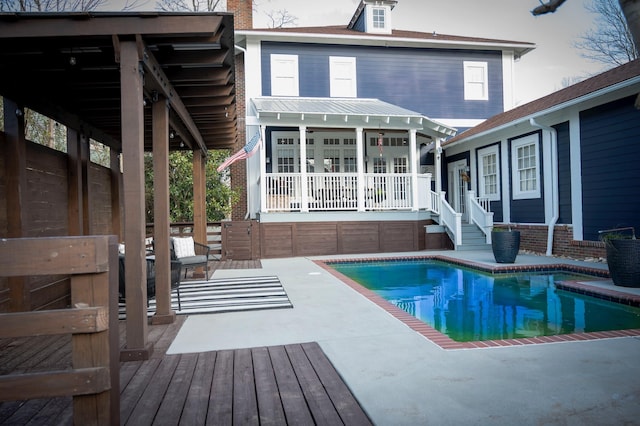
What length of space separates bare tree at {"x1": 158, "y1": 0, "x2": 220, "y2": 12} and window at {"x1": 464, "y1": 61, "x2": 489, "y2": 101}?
9.94 metres

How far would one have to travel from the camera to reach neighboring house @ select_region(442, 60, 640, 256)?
28.0 ft

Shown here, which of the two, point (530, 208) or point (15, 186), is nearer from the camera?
point (15, 186)

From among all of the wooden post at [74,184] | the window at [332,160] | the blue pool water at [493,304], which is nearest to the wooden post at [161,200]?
the wooden post at [74,184]

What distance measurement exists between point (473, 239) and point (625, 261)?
20.1ft

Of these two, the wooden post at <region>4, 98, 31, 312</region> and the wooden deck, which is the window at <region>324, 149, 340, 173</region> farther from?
the wooden deck

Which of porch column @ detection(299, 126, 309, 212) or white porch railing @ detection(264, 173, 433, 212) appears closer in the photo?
porch column @ detection(299, 126, 309, 212)

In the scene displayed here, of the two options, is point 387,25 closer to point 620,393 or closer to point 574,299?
point 574,299

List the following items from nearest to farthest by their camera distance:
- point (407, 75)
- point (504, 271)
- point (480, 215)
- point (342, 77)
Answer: point (504, 271) → point (480, 215) → point (342, 77) → point (407, 75)

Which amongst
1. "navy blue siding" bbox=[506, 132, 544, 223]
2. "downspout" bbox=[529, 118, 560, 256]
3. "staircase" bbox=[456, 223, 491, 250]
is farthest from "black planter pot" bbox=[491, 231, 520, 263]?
"staircase" bbox=[456, 223, 491, 250]

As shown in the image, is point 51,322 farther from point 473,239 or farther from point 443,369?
point 473,239

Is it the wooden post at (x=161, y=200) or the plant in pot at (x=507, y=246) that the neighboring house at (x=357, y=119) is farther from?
the wooden post at (x=161, y=200)

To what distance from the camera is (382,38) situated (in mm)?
14758

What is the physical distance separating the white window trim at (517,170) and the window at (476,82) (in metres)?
4.30

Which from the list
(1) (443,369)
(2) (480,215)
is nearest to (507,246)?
(2) (480,215)
